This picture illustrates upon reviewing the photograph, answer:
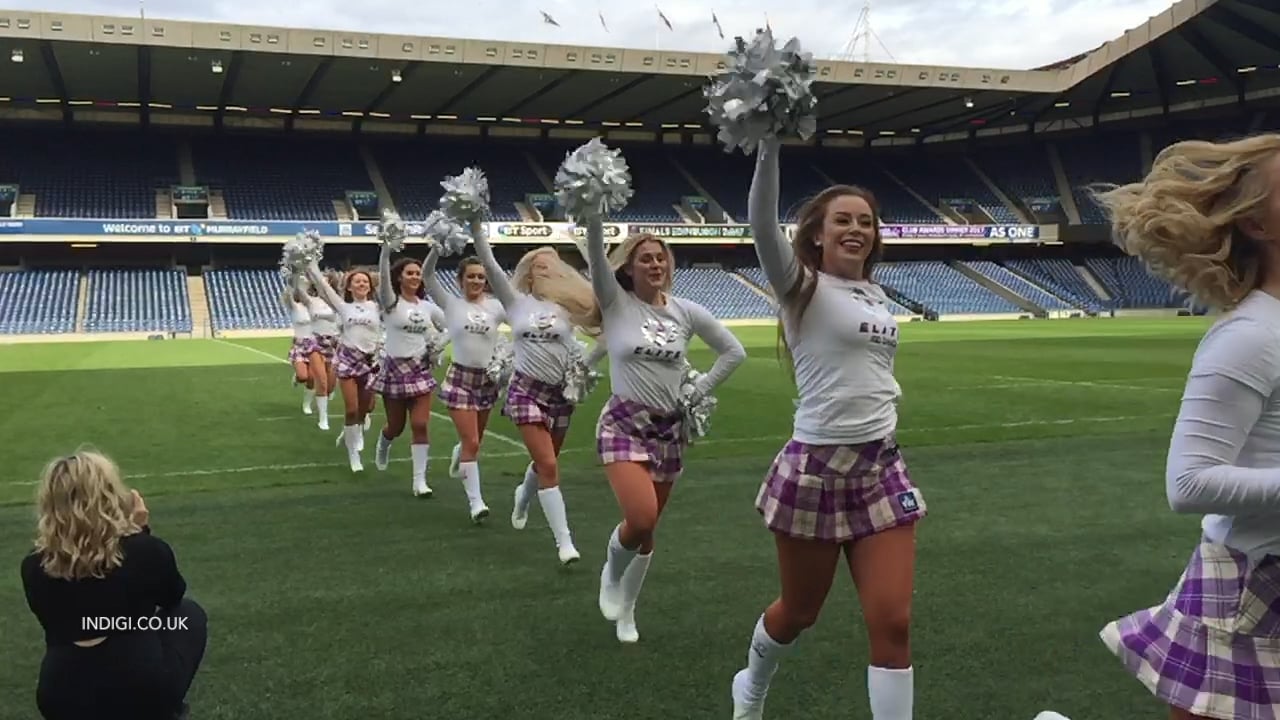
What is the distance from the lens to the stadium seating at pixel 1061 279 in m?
50.5

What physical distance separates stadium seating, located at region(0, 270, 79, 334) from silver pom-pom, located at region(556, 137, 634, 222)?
38.4 meters

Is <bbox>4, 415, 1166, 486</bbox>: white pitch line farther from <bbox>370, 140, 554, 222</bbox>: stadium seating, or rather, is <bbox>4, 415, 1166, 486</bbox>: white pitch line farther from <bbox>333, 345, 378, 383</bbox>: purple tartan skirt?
<bbox>370, 140, 554, 222</bbox>: stadium seating

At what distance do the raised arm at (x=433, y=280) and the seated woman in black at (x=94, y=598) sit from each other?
14.9 feet

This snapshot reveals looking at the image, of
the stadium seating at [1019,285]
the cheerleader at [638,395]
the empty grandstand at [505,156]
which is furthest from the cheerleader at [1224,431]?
the stadium seating at [1019,285]

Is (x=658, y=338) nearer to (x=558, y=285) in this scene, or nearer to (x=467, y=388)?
(x=558, y=285)

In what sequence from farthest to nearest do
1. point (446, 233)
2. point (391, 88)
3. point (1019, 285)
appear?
point (1019, 285) < point (391, 88) < point (446, 233)

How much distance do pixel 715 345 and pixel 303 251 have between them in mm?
7373

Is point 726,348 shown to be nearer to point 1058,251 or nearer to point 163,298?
point 163,298

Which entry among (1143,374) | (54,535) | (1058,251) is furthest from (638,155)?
(54,535)

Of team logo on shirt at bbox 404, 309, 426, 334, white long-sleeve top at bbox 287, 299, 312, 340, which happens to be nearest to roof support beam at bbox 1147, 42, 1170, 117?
white long-sleeve top at bbox 287, 299, 312, 340

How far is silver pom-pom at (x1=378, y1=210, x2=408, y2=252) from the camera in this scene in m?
8.49

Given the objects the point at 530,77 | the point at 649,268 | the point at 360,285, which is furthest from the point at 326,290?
the point at 530,77

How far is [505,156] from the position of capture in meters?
50.7

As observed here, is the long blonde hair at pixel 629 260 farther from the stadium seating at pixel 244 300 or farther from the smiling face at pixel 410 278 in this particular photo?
the stadium seating at pixel 244 300
